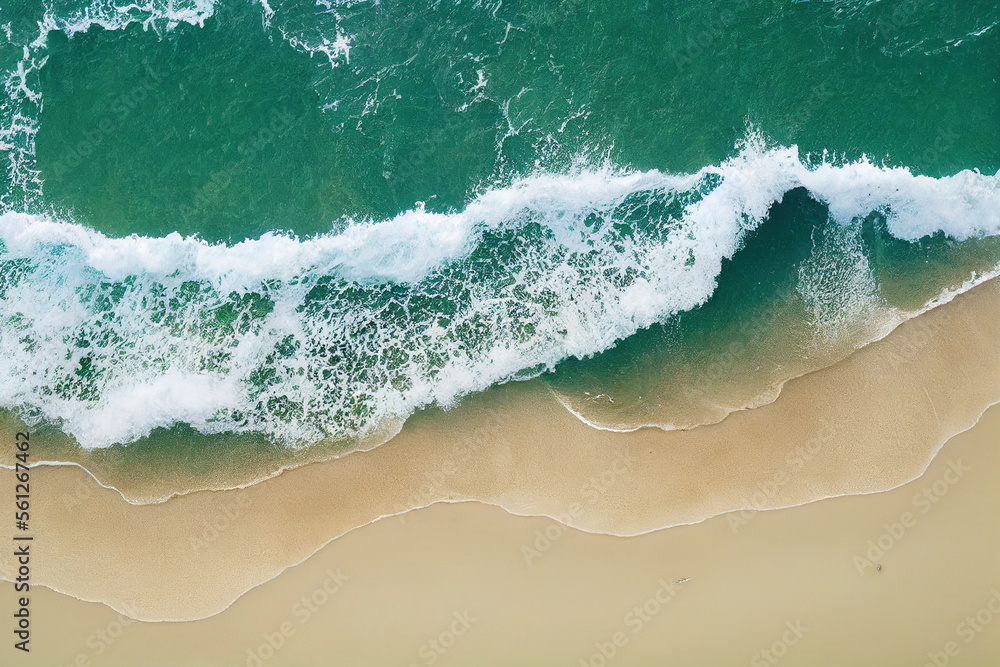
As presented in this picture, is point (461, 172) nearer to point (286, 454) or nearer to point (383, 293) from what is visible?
point (383, 293)

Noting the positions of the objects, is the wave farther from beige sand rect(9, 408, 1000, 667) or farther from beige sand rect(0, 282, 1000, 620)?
beige sand rect(9, 408, 1000, 667)

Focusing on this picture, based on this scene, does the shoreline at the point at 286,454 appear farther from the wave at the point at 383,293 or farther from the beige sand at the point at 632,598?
the beige sand at the point at 632,598

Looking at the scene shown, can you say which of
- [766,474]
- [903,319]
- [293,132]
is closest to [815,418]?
[766,474]

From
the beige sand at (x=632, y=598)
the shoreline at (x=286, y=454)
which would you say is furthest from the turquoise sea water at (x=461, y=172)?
the beige sand at (x=632, y=598)

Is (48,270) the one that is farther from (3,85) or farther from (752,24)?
(752,24)

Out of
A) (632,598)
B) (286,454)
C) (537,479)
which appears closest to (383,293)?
(286,454)

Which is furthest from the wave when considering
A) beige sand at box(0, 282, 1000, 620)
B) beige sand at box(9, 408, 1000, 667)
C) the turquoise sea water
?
beige sand at box(9, 408, 1000, 667)

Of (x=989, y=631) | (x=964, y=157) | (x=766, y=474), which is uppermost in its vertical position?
(x=964, y=157)
